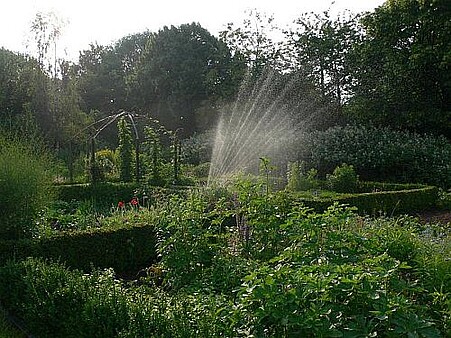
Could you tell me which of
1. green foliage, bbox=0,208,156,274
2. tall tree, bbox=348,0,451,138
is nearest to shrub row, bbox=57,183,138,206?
green foliage, bbox=0,208,156,274

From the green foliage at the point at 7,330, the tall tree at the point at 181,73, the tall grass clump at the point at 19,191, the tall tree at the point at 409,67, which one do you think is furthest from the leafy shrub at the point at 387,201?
the tall tree at the point at 181,73

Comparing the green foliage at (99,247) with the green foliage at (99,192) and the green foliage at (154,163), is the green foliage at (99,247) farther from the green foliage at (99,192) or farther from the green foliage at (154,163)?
the green foliage at (154,163)

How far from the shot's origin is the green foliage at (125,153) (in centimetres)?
1348

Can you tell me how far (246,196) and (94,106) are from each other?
2692cm

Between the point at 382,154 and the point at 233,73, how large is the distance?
1054cm

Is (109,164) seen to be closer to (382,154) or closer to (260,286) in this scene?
(382,154)

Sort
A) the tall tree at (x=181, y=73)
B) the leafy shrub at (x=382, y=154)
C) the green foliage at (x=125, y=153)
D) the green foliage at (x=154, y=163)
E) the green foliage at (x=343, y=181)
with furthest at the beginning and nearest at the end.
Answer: the tall tree at (x=181, y=73) → the leafy shrub at (x=382, y=154) → the green foliage at (x=343, y=181) → the green foliage at (x=125, y=153) → the green foliage at (x=154, y=163)

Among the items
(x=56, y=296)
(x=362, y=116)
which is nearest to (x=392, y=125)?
(x=362, y=116)

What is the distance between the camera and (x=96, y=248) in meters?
7.00

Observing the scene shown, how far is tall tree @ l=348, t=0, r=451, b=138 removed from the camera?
18.8m

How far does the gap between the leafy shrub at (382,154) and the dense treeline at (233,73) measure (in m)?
2.26

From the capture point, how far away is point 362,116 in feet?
66.3

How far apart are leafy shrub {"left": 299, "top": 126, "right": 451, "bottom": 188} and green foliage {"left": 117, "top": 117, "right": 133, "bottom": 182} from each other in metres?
6.20

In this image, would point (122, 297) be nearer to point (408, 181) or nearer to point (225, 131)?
point (408, 181)
